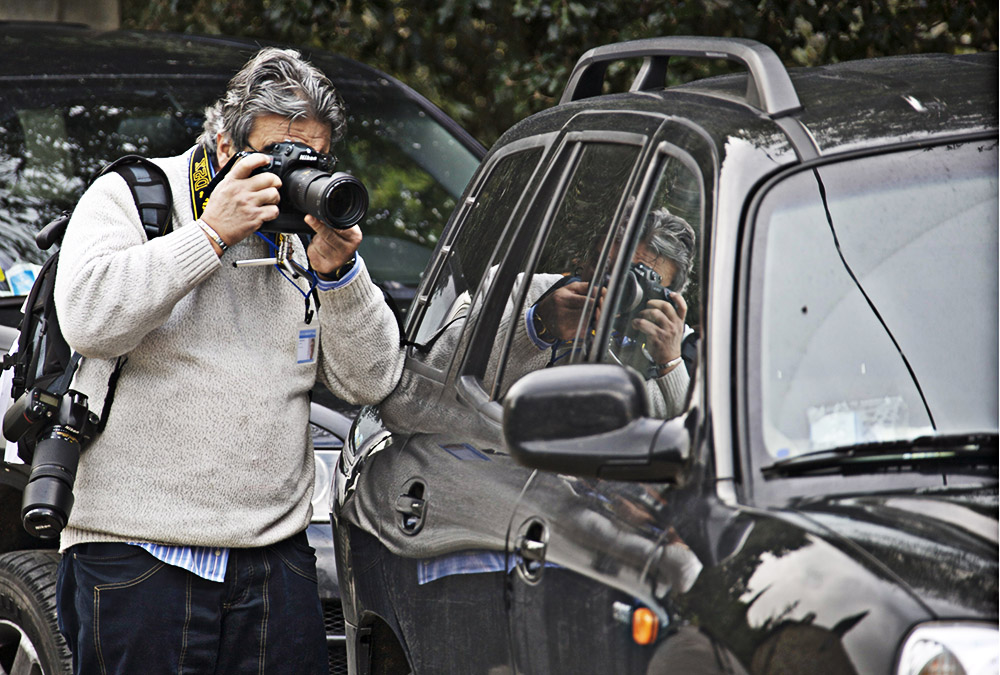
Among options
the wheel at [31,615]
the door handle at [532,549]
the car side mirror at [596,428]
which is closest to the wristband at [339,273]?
the door handle at [532,549]

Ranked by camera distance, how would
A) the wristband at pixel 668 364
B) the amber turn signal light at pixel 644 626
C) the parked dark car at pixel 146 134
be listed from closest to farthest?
the amber turn signal light at pixel 644 626 < the wristband at pixel 668 364 < the parked dark car at pixel 146 134

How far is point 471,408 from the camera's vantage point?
8.92 feet

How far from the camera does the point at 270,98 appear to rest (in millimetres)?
3012

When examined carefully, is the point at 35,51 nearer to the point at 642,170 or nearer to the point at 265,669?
A: the point at 265,669

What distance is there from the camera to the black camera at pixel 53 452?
111 inches

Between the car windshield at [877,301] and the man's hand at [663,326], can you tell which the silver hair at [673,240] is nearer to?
the man's hand at [663,326]

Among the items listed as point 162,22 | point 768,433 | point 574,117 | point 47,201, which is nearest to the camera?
point 768,433

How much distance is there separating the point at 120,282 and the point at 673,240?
1.13m

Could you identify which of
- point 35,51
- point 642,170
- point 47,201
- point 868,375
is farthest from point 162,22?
point 868,375

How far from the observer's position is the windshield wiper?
1997 millimetres

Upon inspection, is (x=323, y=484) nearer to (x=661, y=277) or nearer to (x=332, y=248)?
(x=332, y=248)

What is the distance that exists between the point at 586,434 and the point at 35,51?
3.86 metres

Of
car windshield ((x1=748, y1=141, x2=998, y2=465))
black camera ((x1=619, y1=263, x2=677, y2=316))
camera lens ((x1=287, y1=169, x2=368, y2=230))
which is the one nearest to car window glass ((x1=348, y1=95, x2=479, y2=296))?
camera lens ((x1=287, y1=169, x2=368, y2=230))

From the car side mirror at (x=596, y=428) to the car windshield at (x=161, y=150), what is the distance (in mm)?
2792
